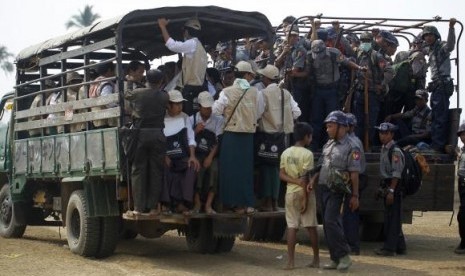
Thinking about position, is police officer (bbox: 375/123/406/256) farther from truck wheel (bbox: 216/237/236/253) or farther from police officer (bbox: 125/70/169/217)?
police officer (bbox: 125/70/169/217)

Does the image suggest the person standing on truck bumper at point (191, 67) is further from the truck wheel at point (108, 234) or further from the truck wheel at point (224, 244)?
the truck wheel at point (224, 244)

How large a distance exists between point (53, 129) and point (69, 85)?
0.94 meters

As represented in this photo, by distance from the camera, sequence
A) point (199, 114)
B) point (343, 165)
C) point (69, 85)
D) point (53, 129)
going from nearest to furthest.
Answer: point (343, 165) < point (199, 114) < point (69, 85) < point (53, 129)

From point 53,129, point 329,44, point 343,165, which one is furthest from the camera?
point 329,44

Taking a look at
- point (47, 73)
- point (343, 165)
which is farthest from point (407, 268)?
point (47, 73)

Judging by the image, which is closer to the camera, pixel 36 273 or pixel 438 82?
pixel 36 273

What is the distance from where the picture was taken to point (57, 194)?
463 inches

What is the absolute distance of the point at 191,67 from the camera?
978 cm

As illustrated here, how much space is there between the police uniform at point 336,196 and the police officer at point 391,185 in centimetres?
156

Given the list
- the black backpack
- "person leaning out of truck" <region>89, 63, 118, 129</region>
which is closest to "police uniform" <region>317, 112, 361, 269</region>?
the black backpack

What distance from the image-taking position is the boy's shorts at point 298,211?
8.91m

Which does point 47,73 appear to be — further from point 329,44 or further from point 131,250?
point 329,44

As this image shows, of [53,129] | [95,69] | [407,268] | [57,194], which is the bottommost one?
[407,268]

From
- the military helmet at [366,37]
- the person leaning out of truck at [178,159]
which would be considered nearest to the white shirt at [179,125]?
the person leaning out of truck at [178,159]
